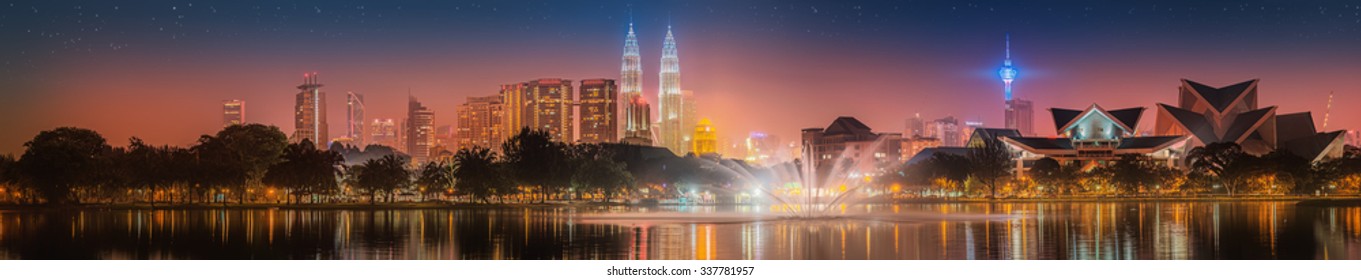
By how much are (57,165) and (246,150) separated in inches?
842

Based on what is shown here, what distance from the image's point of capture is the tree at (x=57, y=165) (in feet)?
250

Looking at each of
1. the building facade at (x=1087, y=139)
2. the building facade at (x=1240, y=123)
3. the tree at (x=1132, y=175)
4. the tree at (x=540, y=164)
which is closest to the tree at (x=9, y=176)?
the tree at (x=540, y=164)

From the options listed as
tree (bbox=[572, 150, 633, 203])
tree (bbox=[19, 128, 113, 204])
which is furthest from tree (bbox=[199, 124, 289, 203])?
tree (bbox=[572, 150, 633, 203])

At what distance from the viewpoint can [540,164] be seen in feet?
338

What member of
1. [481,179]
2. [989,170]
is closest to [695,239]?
[481,179]

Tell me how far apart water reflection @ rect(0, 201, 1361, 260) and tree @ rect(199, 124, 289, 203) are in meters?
30.1

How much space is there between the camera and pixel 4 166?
282 feet

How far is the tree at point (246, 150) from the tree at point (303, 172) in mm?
2146

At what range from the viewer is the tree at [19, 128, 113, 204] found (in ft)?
250

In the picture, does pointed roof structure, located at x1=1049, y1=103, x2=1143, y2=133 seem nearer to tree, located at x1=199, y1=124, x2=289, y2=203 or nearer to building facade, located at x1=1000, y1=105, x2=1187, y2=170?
building facade, located at x1=1000, y1=105, x2=1187, y2=170

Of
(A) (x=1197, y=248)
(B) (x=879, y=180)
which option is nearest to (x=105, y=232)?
(A) (x=1197, y=248)

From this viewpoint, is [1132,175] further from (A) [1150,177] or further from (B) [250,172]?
(B) [250,172]

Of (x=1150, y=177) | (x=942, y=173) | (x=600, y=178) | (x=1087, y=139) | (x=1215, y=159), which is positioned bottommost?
(x=1150, y=177)
